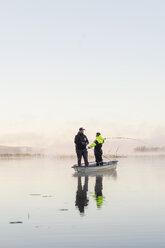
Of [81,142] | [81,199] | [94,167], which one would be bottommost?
[81,199]

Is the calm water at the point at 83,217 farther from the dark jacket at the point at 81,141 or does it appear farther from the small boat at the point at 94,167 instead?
the dark jacket at the point at 81,141

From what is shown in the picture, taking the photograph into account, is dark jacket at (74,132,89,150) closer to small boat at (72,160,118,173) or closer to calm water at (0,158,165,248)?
small boat at (72,160,118,173)

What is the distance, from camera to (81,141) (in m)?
25.8

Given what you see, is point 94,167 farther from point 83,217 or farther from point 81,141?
point 83,217

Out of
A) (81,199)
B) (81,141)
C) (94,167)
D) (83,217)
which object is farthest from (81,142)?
(83,217)

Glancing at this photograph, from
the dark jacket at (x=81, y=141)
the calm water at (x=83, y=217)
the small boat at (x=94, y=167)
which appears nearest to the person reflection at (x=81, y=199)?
the calm water at (x=83, y=217)

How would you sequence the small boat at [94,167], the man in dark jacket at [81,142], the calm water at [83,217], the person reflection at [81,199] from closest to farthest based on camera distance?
1. the calm water at [83,217]
2. the person reflection at [81,199]
3. the small boat at [94,167]
4. the man in dark jacket at [81,142]

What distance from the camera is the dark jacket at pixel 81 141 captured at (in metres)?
25.8

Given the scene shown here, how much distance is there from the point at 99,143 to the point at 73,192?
11.8m

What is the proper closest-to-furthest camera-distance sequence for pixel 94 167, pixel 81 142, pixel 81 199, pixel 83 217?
pixel 83 217 < pixel 81 199 < pixel 94 167 < pixel 81 142

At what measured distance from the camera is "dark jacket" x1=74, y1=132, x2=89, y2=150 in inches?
1014

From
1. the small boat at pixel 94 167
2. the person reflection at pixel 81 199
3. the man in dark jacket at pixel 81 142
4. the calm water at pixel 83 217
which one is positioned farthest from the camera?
the man in dark jacket at pixel 81 142

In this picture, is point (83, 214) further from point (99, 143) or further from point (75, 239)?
point (99, 143)

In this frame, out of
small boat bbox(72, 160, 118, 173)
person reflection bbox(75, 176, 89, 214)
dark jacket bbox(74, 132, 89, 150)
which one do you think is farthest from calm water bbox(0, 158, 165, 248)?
dark jacket bbox(74, 132, 89, 150)
